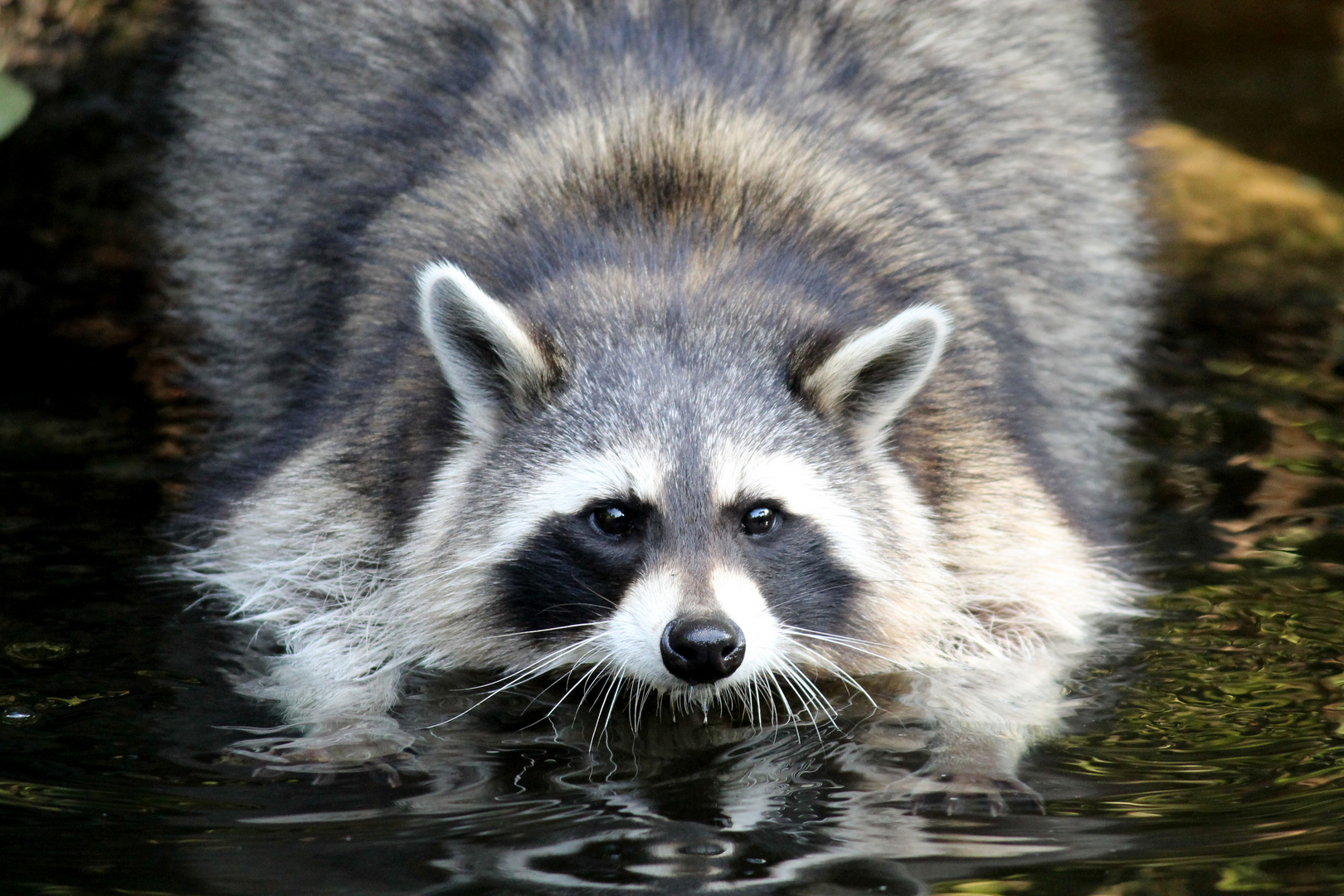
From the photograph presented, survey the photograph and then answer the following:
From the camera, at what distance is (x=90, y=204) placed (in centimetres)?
773

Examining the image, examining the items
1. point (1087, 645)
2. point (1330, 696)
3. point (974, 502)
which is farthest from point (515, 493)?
point (1330, 696)

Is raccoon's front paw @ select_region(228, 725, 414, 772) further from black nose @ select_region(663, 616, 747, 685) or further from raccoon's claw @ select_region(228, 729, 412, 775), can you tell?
black nose @ select_region(663, 616, 747, 685)

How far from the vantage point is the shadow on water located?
3305mm

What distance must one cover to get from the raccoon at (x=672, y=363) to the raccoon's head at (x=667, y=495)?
1 cm

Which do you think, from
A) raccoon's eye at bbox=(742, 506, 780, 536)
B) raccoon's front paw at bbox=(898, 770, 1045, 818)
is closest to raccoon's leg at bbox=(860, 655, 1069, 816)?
raccoon's front paw at bbox=(898, 770, 1045, 818)

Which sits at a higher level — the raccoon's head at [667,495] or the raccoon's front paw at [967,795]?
the raccoon's head at [667,495]

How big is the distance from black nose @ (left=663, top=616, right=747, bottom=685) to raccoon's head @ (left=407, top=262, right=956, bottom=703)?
3cm

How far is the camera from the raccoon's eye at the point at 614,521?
13.4 ft

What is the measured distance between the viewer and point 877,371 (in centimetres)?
431

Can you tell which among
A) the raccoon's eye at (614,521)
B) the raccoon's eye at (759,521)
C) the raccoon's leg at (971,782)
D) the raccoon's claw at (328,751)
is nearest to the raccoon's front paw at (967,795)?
the raccoon's leg at (971,782)

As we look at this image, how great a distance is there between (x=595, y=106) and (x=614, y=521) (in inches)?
57.8

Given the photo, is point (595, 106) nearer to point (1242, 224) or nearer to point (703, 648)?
point (703, 648)

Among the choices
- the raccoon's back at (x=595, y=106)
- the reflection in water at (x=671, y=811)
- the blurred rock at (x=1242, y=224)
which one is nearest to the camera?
the reflection in water at (x=671, y=811)

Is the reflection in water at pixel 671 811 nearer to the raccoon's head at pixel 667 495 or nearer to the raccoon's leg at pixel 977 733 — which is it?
the raccoon's leg at pixel 977 733
